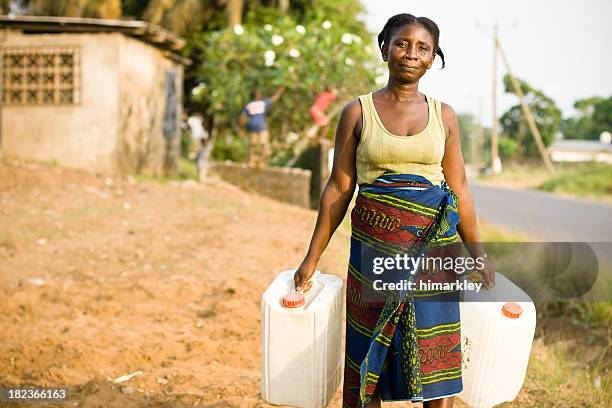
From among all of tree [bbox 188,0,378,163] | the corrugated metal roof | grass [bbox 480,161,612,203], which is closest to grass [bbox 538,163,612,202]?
grass [bbox 480,161,612,203]

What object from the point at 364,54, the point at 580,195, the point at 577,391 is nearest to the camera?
the point at 577,391

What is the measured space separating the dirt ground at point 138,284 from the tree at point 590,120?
3439 cm

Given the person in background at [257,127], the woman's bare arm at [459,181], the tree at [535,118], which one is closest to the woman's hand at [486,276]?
the woman's bare arm at [459,181]

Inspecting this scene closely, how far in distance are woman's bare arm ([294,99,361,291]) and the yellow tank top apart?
35 mm

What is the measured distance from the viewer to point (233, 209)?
783 centimetres

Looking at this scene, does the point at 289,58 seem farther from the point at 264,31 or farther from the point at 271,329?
the point at 271,329

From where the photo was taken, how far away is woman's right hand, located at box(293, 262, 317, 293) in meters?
1.95

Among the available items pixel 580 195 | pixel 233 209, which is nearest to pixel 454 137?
pixel 233 209

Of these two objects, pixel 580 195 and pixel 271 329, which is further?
pixel 580 195

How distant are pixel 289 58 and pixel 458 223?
961cm

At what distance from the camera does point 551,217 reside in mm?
10344

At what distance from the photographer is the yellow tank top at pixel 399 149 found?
1766mm

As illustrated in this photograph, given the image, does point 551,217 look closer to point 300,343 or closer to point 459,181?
point 459,181

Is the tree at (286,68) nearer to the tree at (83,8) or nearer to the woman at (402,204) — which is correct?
the tree at (83,8)
